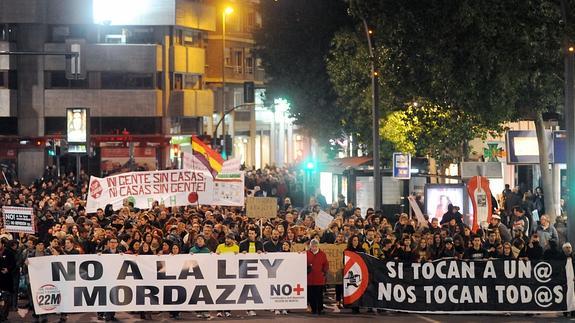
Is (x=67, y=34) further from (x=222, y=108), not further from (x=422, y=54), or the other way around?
(x=422, y=54)

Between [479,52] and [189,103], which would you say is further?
[189,103]

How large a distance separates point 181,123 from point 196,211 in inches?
1792

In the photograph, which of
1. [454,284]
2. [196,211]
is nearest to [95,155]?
[196,211]

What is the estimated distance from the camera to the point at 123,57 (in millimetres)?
75250

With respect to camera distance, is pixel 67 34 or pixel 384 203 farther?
pixel 67 34

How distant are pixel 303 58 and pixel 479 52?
3071 centimetres

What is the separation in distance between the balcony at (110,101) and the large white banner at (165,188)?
3998 centimetres

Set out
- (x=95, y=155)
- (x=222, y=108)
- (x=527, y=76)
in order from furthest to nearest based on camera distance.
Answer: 1. (x=222, y=108)
2. (x=95, y=155)
3. (x=527, y=76)

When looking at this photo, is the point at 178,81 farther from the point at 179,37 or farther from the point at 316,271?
the point at 316,271

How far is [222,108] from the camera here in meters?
87.5

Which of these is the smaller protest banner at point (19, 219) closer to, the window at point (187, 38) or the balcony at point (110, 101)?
the balcony at point (110, 101)

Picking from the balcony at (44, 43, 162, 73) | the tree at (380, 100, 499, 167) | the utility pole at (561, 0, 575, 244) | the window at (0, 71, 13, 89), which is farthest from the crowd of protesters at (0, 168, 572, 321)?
the balcony at (44, 43, 162, 73)

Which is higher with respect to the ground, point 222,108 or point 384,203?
point 222,108

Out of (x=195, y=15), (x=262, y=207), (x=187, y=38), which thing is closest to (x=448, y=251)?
(x=262, y=207)
